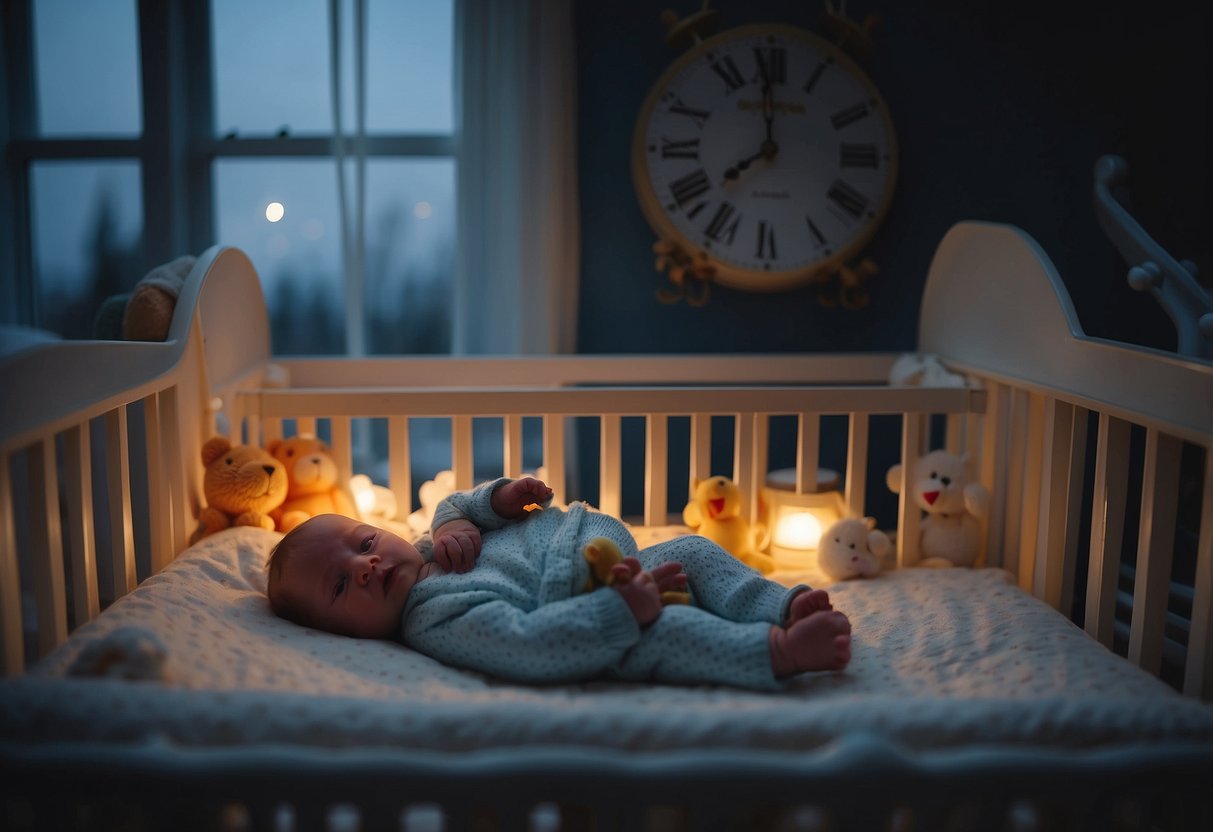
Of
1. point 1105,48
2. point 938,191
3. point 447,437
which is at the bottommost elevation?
point 447,437

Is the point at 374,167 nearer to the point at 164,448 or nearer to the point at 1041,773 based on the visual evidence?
the point at 164,448

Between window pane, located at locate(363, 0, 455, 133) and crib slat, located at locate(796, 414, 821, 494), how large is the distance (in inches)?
49.8

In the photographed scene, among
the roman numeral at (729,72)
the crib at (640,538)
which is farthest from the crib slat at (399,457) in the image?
the roman numeral at (729,72)

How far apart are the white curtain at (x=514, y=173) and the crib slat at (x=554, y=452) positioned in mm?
609

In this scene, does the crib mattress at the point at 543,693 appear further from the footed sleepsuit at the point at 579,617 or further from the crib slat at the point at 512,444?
the crib slat at the point at 512,444

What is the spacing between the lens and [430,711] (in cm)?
101

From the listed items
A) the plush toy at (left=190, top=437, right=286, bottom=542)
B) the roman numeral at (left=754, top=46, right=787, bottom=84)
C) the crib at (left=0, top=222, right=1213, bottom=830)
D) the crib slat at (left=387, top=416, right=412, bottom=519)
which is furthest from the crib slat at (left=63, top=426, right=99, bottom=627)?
the roman numeral at (left=754, top=46, right=787, bottom=84)

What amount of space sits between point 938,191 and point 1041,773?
1985 mm

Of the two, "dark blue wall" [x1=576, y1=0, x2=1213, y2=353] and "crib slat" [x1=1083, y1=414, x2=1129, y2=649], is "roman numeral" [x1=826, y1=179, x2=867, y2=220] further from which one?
"crib slat" [x1=1083, y1=414, x2=1129, y2=649]

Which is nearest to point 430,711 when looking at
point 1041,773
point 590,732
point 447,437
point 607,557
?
point 590,732

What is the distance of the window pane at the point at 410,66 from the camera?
8.21ft

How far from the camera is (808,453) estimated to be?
1.90 metres

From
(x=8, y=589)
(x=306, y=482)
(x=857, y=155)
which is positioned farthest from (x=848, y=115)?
(x=8, y=589)

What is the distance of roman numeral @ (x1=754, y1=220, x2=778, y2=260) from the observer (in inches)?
97.9
